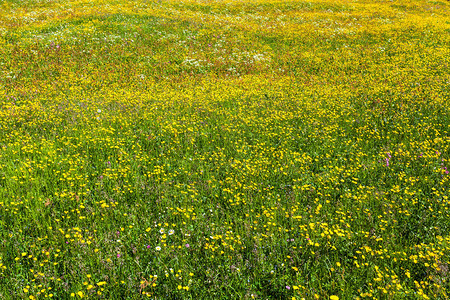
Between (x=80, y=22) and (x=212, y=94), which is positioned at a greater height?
(x=80, y=22)

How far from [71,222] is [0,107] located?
7.49 m

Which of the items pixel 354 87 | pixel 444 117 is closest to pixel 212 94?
pixel 354 87

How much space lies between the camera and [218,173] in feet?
19.9

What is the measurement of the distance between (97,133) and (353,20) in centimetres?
2770

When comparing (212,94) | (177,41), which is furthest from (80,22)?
(212,94)

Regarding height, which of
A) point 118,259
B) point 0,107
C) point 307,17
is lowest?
point 0,107

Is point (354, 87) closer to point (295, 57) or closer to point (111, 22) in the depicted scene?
point (295, 57)

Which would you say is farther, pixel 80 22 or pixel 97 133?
pixel 80 22

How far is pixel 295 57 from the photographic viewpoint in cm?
1753

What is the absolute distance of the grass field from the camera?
11.8ft

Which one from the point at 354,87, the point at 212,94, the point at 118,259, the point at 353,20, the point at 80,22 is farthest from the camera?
the point at 353,20

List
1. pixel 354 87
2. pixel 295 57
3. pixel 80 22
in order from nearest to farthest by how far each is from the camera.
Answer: pixel 354 87, pixel 295 57, pixel 80 22

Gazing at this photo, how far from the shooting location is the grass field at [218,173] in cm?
359

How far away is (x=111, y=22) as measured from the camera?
1989 centimetres
